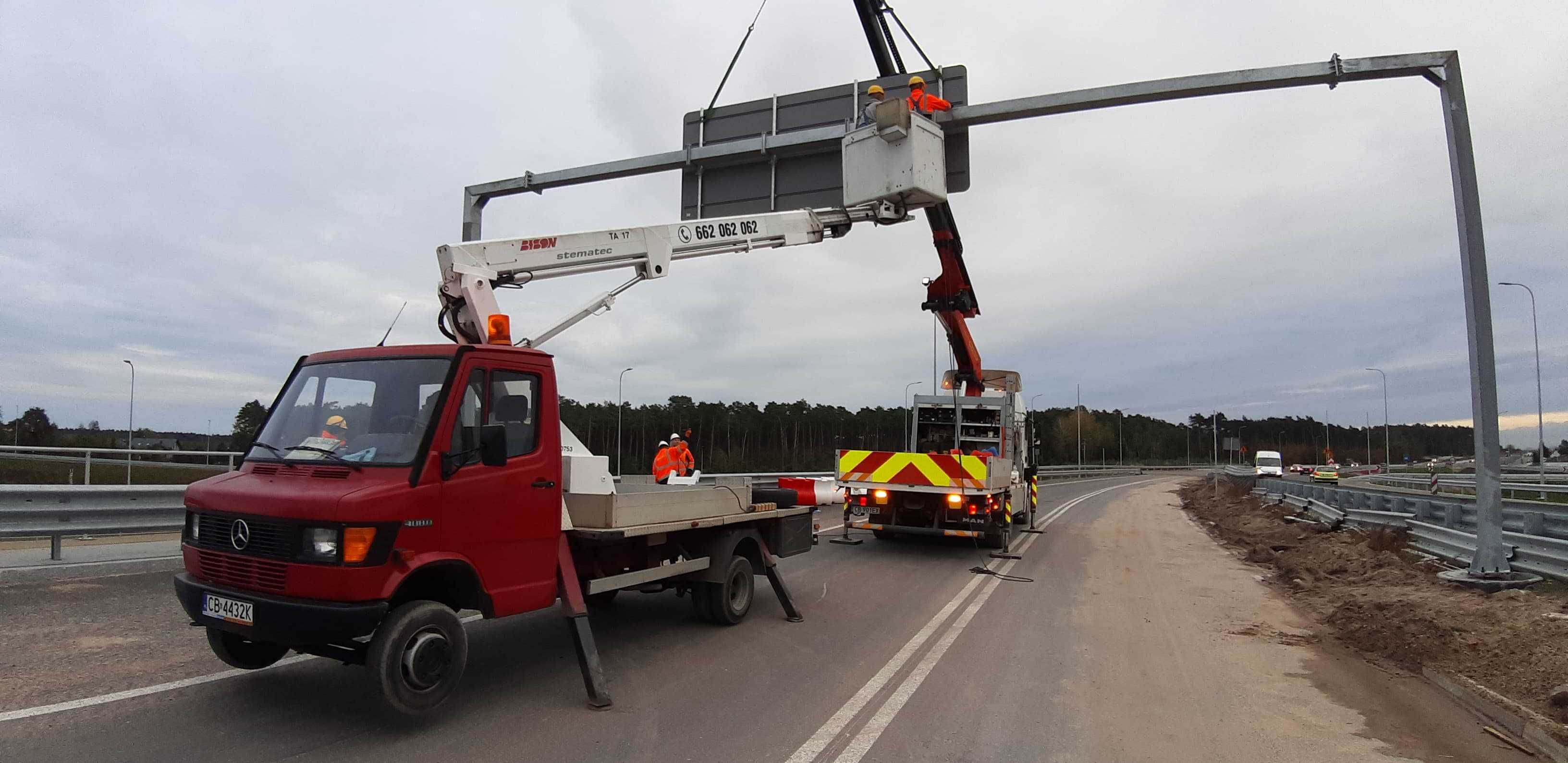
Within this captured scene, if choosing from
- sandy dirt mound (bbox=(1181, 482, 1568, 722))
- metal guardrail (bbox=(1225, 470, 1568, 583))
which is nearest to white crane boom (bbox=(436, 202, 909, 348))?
sandy dirt mound (bbox=(1181, 482, 1568, 722))

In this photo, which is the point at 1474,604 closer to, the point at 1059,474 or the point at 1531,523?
the point at 1531,523

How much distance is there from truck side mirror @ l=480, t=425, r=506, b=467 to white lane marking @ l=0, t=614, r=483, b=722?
2.07 metres

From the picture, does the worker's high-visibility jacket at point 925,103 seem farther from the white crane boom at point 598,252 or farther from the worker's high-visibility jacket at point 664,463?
the worker's high-visibility jacket at point 664,463

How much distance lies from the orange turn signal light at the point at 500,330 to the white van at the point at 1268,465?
174 feet

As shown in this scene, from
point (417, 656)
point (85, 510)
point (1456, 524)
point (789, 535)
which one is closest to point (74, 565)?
point (85, 510)

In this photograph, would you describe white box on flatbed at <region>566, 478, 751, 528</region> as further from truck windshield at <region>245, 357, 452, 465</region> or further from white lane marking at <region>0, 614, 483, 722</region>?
white lane marking at <region>0, 614, 483, 722</region>

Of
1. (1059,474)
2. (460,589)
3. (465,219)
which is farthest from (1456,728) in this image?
(1059,474)

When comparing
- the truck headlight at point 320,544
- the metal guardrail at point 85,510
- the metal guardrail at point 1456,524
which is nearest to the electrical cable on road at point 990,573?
the metal guardrail at point 1456,524

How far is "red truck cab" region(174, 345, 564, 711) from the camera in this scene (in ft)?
14.1

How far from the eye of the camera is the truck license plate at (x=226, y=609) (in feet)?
14.4

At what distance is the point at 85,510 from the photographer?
7.95 m

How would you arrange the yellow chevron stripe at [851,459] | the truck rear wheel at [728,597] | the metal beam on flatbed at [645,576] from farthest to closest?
1. the yellow chevron stripe at [851,459]
2. the truck rear wheel at [728,597]
3. the metal beam on flatbed at [645,576]

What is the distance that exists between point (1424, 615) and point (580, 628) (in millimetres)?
7381

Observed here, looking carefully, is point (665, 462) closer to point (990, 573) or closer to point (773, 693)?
point (990, 573)
